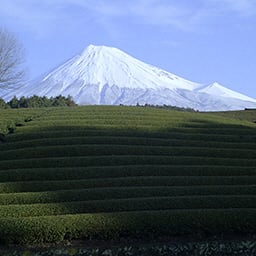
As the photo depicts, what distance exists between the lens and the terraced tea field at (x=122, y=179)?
10.9 metres

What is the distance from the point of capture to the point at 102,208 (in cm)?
1195

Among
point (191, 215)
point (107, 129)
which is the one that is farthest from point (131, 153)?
point (191, 215)

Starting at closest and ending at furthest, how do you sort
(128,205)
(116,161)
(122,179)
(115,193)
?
(128,205) < (115,193) < (122,179) < (116,161)

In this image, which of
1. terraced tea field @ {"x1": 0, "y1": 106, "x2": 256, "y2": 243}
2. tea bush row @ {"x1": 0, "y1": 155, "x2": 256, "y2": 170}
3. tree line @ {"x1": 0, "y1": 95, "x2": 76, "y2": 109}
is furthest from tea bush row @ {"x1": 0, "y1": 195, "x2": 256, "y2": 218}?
tree line @ {"x1": 0, "y1": 95, "x2": 76, "y2": 109}

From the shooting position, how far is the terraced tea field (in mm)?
10914

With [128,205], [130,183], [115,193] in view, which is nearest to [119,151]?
[130,183]

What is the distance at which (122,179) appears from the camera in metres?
14.5

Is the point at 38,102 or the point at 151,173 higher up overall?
the point at 38,102

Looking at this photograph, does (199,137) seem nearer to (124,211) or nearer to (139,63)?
(124,211)

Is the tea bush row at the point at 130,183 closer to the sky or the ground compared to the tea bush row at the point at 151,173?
closer to the ground

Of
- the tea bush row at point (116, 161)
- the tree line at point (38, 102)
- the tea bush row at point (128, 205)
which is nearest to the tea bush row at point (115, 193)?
the tea bush row at point (128, 205)

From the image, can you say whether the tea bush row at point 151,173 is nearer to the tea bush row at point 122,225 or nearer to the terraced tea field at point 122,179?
the terraced tea field at point 122,179

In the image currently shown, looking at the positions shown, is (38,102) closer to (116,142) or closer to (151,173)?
(116,142)

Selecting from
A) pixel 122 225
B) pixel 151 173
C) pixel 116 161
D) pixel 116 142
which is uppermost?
pixel 116 142
